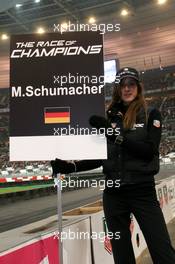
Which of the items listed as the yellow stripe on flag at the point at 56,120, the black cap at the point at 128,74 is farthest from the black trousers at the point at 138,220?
the black cap at the point at 128,74

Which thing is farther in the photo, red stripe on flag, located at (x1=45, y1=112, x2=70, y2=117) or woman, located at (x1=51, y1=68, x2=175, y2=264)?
red stripe on flag, located at (x1=45, y1=112, x2=70, y2=117)

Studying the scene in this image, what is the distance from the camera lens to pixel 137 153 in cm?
274

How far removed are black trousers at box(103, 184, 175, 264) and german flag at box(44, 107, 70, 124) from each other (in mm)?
573

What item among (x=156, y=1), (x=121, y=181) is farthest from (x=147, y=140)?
(x=156, y=1)

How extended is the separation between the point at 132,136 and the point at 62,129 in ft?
1.52

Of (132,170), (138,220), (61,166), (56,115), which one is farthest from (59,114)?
(138,220)

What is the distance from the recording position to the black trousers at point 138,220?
2.73 meters

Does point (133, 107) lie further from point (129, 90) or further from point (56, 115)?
point (56, 115)

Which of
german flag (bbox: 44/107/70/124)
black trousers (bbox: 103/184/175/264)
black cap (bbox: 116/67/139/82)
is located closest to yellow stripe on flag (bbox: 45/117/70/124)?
german flag (bbox: 44/107/70/124)

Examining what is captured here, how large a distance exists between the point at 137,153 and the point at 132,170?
125mm

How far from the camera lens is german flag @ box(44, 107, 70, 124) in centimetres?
289

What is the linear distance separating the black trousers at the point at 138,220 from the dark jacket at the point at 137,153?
77mm

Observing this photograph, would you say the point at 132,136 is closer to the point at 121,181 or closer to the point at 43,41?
the point at 121,181

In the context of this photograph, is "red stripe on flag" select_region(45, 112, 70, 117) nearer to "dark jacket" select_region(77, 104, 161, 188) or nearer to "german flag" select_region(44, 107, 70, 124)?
"german flag" select_region(44, 107, 70, 124)
